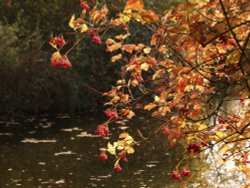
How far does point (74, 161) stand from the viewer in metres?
15.9

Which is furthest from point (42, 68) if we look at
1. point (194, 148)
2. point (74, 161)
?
point (194, 148)

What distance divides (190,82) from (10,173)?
378 inches

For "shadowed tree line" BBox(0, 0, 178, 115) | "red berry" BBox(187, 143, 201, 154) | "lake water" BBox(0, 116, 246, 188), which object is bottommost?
"lake water" BBox(0, 116, 246, 188)

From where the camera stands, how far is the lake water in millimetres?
13703

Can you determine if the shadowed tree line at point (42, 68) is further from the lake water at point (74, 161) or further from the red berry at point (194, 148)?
the red berry at point (194, 148)

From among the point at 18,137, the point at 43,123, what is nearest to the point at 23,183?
the point at 18,137

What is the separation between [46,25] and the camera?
2625cm

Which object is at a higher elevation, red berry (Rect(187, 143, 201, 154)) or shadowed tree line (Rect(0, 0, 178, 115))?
shadowed tree line (Rect(0, 0, 178, 115))

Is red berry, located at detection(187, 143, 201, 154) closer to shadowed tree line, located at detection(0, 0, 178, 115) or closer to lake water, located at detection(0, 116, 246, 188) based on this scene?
lake water, located at detection(0, 116, 246, 188)

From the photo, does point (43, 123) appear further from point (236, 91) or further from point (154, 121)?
point (236, 91)

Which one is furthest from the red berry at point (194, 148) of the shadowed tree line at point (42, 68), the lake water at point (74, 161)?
the shadowed tree line at point (42, 68)

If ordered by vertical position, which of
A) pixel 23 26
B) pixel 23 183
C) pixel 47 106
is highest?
pixel 23 26

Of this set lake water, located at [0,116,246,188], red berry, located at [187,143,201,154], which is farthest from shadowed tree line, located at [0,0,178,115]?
red berry, located at [187,143,201,154]

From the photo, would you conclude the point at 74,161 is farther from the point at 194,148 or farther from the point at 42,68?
the point at 194,148
